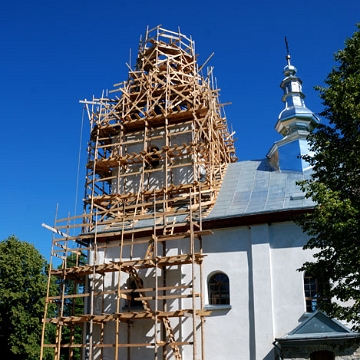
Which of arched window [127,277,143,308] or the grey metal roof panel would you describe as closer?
the grey metal roof panel

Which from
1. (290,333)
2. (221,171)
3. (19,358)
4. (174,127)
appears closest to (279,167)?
(221,171)

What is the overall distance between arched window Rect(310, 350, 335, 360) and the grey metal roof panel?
5.34m

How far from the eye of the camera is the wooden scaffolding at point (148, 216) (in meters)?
19.2

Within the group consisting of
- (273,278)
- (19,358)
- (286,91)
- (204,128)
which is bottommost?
(19,358)

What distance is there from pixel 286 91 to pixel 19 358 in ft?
74.3

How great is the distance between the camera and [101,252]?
71.1 feet

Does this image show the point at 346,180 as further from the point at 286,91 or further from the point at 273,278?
the point at 286,91

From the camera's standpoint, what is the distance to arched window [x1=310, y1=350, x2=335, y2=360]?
16406 mm

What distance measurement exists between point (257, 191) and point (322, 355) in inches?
291

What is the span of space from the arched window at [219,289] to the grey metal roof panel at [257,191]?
2.43 m

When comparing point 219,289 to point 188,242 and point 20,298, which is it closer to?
point 188,242

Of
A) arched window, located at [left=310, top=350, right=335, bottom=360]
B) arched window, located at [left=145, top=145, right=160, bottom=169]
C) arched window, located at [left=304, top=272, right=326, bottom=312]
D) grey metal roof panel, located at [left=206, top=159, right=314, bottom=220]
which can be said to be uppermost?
arched window, located at [left=145, top=145, right=160, bottom=169]

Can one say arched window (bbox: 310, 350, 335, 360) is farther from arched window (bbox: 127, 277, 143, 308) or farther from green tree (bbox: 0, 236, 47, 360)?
green tree (bbox: 0, 236, 47, 360)

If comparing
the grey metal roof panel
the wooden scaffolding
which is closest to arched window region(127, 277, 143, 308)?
the wooden scaffolding
